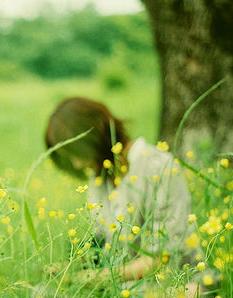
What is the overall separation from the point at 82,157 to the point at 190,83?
5.07 feet

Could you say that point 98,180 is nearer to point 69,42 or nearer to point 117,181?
point 117,181

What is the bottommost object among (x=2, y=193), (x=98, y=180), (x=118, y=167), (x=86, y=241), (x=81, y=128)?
(x=98, y=180)

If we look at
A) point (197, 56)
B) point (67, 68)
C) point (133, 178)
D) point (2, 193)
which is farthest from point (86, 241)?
point (67, 68)

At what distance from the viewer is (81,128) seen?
3182 millimetres

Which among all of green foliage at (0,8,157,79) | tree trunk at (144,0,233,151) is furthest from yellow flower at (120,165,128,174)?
green foliage at (0,8,157,79)

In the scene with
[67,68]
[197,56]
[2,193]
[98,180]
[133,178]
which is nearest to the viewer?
[2,193]

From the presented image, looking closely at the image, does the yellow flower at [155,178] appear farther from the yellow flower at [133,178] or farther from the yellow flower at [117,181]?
the yellow flower at [117,181]

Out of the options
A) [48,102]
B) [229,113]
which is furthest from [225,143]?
[48,102]

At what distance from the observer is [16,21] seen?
74.1 ft

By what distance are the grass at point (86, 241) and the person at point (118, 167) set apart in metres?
0.07

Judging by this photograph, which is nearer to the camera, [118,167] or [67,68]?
[118,167]

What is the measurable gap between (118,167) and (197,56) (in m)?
1.61

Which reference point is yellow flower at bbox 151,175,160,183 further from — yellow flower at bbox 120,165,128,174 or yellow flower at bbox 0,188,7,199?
yellow flower at bbox 0,188,7,199

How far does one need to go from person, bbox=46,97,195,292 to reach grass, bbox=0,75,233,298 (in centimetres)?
7
